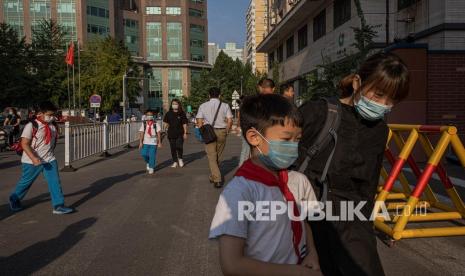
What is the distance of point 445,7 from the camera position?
1373 centimetres

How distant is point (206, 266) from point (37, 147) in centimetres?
366

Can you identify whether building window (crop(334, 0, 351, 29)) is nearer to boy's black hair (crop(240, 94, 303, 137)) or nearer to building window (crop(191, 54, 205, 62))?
boy's black hair (crop(240, 94, 303, 137))

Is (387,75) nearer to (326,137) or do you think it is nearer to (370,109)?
(370,109)

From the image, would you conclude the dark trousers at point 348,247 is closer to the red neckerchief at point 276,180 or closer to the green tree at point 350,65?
the red neckerchief at point 276,180

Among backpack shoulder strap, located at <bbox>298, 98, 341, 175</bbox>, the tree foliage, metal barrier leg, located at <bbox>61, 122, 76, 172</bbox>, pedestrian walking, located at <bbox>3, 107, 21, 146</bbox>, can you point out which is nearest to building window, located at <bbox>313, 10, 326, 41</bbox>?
pedestrian walking, located at <bbox>3, 107, 21, 146</bbox>

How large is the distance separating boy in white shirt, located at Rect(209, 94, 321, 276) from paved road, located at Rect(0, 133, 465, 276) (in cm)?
243

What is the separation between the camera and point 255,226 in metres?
1.89

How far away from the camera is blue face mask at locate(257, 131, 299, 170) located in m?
1.97

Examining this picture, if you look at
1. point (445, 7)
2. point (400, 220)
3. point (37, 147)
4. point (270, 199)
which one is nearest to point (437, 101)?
point (445, 7)

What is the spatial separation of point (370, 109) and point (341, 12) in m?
21.2

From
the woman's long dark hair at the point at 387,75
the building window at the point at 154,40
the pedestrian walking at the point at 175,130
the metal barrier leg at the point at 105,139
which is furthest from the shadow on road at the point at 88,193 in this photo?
the building window at the point at 154,40

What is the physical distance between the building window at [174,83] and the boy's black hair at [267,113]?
332 ft

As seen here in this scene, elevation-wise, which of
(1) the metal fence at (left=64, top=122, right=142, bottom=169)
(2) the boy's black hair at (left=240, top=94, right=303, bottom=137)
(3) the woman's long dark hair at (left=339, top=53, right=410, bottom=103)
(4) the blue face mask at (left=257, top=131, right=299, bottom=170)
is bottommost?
(1) the metal fence at (left=64, top=122, right=142, bottom=169)

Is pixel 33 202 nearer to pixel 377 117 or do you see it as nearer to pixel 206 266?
pixel 206 266
